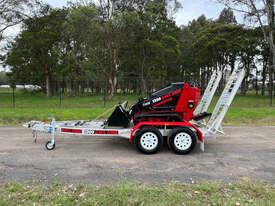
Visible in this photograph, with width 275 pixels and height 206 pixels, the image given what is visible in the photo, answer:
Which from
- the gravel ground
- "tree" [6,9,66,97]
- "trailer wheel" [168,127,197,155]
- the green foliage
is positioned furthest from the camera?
"tree" [6,9,66,97]

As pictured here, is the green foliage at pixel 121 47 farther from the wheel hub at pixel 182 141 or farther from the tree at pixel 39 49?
the wheel hub at pixel 182 141

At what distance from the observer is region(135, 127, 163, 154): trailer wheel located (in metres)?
6.58

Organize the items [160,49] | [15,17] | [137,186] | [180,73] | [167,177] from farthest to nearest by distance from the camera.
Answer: [180,73], [160,49], [15,17], [167,177], [137,186]

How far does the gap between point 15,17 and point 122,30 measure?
33.2 feet

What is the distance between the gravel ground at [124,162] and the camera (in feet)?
16.4

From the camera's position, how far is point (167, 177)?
4977mm

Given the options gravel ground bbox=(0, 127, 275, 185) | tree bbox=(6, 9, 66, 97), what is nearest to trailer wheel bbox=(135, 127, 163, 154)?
gravel ground bbox=(0, 127, 275, 185)

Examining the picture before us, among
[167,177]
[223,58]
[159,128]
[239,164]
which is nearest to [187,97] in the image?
[159,128]

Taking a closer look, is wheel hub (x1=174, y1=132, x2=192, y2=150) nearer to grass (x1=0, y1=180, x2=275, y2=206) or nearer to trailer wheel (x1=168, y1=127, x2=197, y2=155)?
trailer wheel (x1=168, y1=127, x2=197, y2=155)

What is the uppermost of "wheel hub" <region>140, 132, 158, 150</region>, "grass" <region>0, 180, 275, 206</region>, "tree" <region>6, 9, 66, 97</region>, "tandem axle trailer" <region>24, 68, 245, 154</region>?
"tree" <region>6, 9, 66, 97</region>

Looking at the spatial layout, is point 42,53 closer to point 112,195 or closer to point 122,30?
point 122,30

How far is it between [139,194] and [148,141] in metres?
2.62

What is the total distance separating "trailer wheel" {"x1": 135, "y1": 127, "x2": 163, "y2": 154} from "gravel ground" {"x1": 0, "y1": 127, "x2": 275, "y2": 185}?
0.16 metres

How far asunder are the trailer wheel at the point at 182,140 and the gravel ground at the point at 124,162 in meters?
0.15
